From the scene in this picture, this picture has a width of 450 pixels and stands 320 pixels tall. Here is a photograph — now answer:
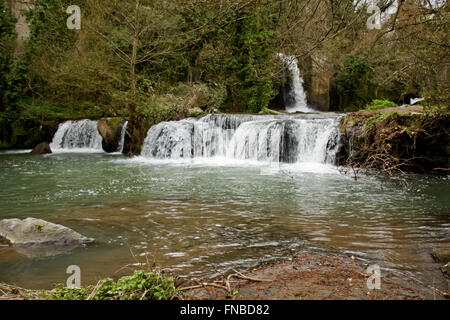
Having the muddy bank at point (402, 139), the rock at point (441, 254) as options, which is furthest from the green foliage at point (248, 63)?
the rock at point (441, 254)

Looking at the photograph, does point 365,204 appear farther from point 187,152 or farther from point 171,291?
point 187,152

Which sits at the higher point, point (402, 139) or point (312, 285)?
point (402, 139)

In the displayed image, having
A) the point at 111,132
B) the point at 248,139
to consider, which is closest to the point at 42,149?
the point at 111,132

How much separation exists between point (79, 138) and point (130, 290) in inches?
688

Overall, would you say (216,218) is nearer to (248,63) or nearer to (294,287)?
(294,287)

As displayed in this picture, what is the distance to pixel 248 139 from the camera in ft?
48.2

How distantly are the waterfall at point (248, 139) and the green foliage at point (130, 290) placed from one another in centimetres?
1053

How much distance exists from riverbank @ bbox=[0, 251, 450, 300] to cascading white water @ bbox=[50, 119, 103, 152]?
53.1 feet

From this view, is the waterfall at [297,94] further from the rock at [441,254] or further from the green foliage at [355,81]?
the rock at [441,254]

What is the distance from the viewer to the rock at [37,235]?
5129 mm

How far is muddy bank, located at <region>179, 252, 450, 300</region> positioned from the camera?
3.35 metres

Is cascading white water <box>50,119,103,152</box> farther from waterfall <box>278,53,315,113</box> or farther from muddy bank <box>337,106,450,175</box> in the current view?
muddy bank <box>337,106,450,175</box>
